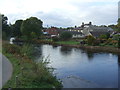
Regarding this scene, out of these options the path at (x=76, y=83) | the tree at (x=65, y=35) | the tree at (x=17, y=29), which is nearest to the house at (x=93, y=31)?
the tree at (x=65, y=35)

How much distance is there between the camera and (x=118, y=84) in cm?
1455

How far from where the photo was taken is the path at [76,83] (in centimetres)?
1377

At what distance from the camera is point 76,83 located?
14.4 meters

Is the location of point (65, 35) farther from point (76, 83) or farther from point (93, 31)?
point (76, 83)

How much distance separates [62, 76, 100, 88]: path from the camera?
45.2ft

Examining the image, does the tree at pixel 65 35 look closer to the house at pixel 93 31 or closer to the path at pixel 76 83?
the house at pixel 93 31

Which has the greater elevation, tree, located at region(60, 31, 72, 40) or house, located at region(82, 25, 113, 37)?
house, located at region(82, 25, 113, 37)

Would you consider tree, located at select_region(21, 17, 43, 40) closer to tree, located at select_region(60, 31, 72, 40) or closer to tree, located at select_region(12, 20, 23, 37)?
tree, located at select_region(60, 31, 72, 40)

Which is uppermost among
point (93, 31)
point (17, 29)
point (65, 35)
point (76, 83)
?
point (17, 29)

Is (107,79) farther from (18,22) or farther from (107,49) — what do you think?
(18,22)

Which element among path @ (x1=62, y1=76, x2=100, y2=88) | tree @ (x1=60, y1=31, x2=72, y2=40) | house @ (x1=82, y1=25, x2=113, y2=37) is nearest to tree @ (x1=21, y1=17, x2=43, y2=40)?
tree @ (x1=60, y1=31, x2=72, y2=40)

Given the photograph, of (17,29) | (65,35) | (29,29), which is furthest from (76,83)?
(17,29)

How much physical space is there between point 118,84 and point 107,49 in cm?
2453

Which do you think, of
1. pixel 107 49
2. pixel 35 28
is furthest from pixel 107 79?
pixel 35 28
